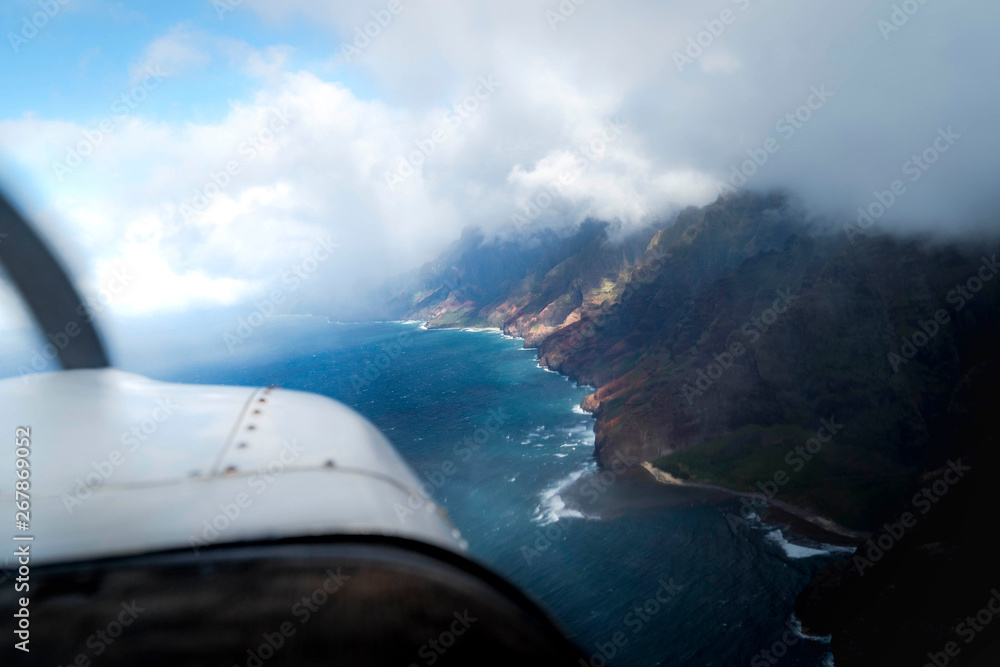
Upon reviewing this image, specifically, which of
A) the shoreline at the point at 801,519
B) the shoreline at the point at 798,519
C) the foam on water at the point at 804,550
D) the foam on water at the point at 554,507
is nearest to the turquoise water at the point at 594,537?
the foam on water at the point at 554,507

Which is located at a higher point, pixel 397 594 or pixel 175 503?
pixel 397 594

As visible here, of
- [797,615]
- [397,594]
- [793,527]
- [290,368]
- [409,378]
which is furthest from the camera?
[290,368]

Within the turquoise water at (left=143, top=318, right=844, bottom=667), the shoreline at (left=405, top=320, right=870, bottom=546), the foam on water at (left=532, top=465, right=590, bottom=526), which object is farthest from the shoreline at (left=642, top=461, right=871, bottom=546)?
the foam on water at (left=532, top=465, right=590, bottom=526)

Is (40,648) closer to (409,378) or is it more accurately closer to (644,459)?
(644,459)

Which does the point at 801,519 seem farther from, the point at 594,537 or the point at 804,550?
the point at 594,537

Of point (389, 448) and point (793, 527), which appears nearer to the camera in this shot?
point (389, 448)

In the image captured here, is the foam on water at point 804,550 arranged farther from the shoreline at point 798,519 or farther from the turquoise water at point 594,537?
the shoreline at point 798,519

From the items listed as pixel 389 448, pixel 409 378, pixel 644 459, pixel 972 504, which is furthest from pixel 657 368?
pixel 389 448
